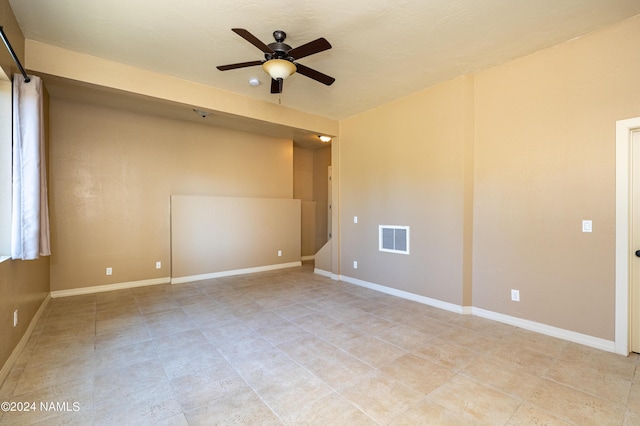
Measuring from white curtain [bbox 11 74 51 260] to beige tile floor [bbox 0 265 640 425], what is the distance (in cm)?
106

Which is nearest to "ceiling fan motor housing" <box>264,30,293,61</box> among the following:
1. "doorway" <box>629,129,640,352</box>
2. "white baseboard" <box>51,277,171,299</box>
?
"doorway" <box>629,129,640,352</box>

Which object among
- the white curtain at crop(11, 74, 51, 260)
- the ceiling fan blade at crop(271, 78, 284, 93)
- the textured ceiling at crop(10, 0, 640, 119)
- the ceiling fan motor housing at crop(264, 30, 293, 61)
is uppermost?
the textured ceiling at crop(10, 0, 640, 119)

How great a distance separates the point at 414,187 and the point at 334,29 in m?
2.45

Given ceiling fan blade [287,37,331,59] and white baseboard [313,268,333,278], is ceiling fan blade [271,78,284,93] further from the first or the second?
white baseboard [313,268,333,278]

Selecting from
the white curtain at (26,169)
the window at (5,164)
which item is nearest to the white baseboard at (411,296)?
the white curtain at (26,169)

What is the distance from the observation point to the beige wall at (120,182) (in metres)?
4.46

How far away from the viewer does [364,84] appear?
392 centimetres

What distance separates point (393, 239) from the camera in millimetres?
4574

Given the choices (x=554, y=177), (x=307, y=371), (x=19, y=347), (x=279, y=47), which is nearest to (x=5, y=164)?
(x=19, y=347)

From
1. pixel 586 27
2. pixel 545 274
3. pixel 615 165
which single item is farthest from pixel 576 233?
pixel 586 27

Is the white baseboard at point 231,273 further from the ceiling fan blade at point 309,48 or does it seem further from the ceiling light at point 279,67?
the ceiling fan blade at point 309,48

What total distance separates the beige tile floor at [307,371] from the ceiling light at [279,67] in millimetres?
2666

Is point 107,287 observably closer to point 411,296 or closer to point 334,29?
point 411,296

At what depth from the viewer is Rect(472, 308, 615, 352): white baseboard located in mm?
2732
